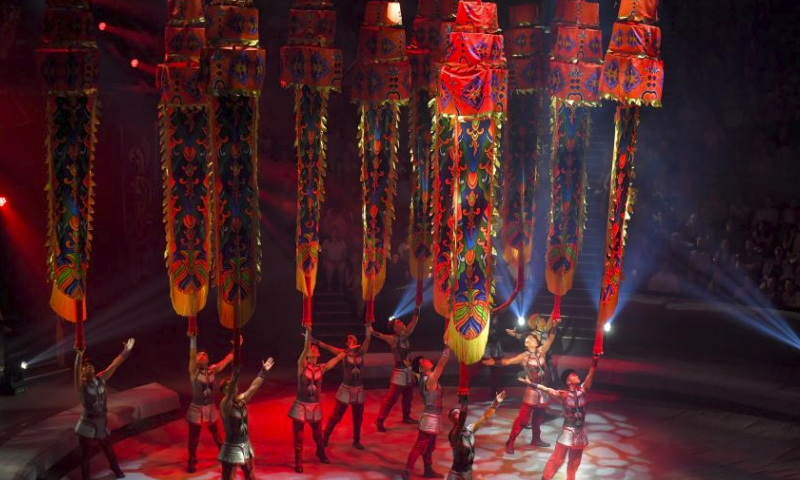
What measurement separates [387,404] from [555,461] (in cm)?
273

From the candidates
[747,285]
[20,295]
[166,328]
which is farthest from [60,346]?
[747,285]

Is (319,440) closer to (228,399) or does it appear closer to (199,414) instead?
(199,414)

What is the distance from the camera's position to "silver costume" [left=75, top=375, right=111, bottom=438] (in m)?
11.8

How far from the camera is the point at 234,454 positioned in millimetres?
11172

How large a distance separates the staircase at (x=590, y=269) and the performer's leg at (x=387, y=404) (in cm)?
375

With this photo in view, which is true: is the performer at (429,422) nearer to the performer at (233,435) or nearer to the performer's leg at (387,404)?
the performer's leg at (387,404)

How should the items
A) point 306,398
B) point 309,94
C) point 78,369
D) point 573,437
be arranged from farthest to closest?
1. point 306,398
2. point 309,94
3. point 573,437
4. point 78,369

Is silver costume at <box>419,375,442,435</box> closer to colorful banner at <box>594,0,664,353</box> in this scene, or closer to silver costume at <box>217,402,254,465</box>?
silver costume at <box>217,402,254,465</box>

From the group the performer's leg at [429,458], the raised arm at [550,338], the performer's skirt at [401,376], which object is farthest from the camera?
the performer's skirt at [401,376]

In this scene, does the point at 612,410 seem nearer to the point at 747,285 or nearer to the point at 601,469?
the point at 601,469

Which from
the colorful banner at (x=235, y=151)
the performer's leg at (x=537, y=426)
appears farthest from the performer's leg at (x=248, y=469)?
the performer's leg at (x=537, y=426)

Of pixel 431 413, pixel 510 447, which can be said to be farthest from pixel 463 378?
pixel 510 447

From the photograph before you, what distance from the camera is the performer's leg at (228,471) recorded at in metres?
11.2

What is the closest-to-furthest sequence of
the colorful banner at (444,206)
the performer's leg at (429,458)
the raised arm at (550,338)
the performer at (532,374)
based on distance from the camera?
1. the colorful banner at (444,206)
2. the performer's leg at (429,458)
3. the performer at (532,374)
4. the raised arm at (550,338)
